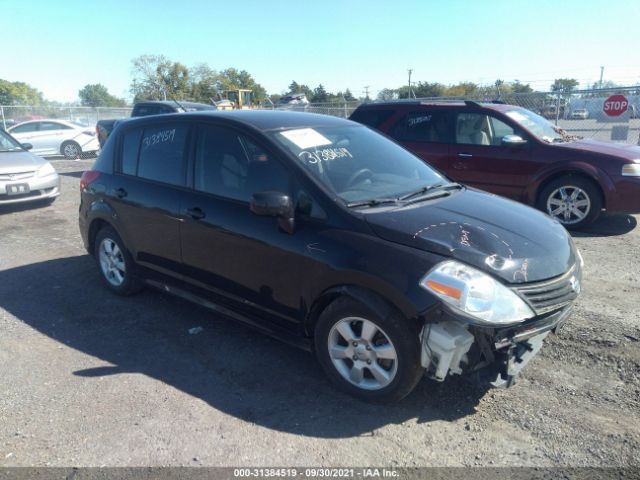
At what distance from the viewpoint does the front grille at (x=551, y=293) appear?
291 cm

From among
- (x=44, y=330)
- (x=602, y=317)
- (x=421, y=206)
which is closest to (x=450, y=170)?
(x=602, y=317)

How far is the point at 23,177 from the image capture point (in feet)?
29.9

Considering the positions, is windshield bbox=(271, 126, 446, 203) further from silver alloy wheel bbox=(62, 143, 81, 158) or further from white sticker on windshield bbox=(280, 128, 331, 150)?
silver alloy wheel bbox=(62, 143, 81, 158)

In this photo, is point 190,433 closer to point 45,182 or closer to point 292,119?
point 292,119

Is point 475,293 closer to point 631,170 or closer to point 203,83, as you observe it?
point 631,170

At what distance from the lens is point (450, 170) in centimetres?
784

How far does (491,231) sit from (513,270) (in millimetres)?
370

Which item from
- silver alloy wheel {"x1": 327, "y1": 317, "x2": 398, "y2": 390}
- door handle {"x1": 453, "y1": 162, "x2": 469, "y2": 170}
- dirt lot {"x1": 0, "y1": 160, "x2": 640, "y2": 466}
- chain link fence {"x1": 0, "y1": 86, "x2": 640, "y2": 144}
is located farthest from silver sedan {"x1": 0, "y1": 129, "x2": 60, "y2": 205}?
silver alloy wheel {"x1": 327, "y1": 317, "x2": 398, "y2": 390}

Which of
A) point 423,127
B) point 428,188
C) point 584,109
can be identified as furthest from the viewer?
point 584,109

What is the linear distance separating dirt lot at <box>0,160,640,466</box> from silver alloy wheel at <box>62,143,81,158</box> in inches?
593

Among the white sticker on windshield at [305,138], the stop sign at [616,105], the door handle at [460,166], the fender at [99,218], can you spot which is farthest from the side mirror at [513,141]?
the stop sign at [616,105]

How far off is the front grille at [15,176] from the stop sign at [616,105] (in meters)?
12.7

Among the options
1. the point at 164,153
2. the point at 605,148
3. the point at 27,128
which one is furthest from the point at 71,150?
the point at 605,148

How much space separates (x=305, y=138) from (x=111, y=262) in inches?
→ 103
